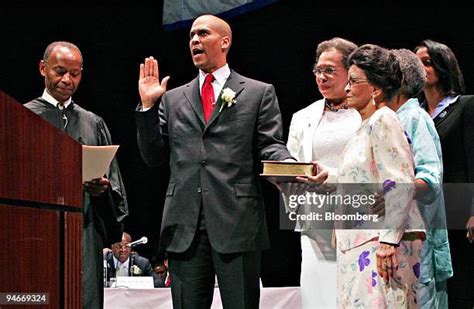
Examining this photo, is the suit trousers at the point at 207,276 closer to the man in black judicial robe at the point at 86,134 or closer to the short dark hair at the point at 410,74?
the man in black judicial robe at the point at 86,134

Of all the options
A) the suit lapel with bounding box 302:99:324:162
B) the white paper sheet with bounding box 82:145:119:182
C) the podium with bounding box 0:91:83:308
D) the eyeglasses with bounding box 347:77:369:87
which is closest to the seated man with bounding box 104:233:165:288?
the suit lapel with bounding box 302:99:324:162

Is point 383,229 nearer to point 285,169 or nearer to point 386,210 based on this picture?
point 386,210

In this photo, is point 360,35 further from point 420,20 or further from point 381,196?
point 381,196

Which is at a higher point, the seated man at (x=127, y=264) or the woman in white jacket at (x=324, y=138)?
the woman in white jacket at (x=324, y=138)

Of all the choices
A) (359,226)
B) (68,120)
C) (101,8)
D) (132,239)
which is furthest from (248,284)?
(132,239)

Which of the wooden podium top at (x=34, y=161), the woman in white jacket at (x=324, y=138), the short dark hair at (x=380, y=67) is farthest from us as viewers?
the woman in white jacket at (x=324, y=138)

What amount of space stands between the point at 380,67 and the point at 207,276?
932mm

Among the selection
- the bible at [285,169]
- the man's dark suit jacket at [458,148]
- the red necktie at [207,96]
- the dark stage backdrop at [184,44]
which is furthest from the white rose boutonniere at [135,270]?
the bible at [285,169]

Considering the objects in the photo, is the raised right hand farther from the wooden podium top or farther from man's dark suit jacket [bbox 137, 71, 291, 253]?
the wooden podium top

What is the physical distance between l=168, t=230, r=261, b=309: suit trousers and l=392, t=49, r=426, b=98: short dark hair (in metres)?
0.86

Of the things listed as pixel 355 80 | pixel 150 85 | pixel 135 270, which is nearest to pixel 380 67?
pixel 355 80

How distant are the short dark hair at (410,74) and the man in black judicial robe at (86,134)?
119cm

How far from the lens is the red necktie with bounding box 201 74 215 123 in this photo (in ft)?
10.7

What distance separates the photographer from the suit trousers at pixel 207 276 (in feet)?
10.1
